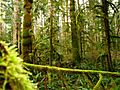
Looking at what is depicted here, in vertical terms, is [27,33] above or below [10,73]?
above

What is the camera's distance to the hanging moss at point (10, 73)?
106 centimetres

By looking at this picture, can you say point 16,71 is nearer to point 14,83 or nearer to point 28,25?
point 14,83

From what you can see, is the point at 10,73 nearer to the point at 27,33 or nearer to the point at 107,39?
the point at 27,33

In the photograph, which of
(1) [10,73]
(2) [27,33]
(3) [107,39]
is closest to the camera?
(1) [10,73]

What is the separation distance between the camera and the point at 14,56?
1.17 metres

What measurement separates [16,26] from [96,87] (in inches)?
571

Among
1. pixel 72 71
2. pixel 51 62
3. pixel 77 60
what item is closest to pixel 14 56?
pixel 72 71

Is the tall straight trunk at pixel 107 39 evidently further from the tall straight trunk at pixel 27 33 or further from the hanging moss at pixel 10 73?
the hanging moss at pixel 10 73

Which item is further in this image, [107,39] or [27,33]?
[107,39]

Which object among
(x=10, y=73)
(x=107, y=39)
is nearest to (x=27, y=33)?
(x=107, y=39)

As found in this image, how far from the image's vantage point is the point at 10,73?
3.50 ft

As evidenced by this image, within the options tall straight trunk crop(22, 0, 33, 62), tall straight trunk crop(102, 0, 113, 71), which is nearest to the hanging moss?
tall straight trunk crop(22, 0, 33, 62)

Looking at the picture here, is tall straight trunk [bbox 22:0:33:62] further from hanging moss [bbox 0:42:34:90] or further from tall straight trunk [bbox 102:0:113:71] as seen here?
hanging moss [bbox 0:42:34:90]

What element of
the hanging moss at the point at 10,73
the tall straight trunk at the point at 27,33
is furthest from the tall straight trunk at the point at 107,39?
the hanging moss at the point at 10,73
